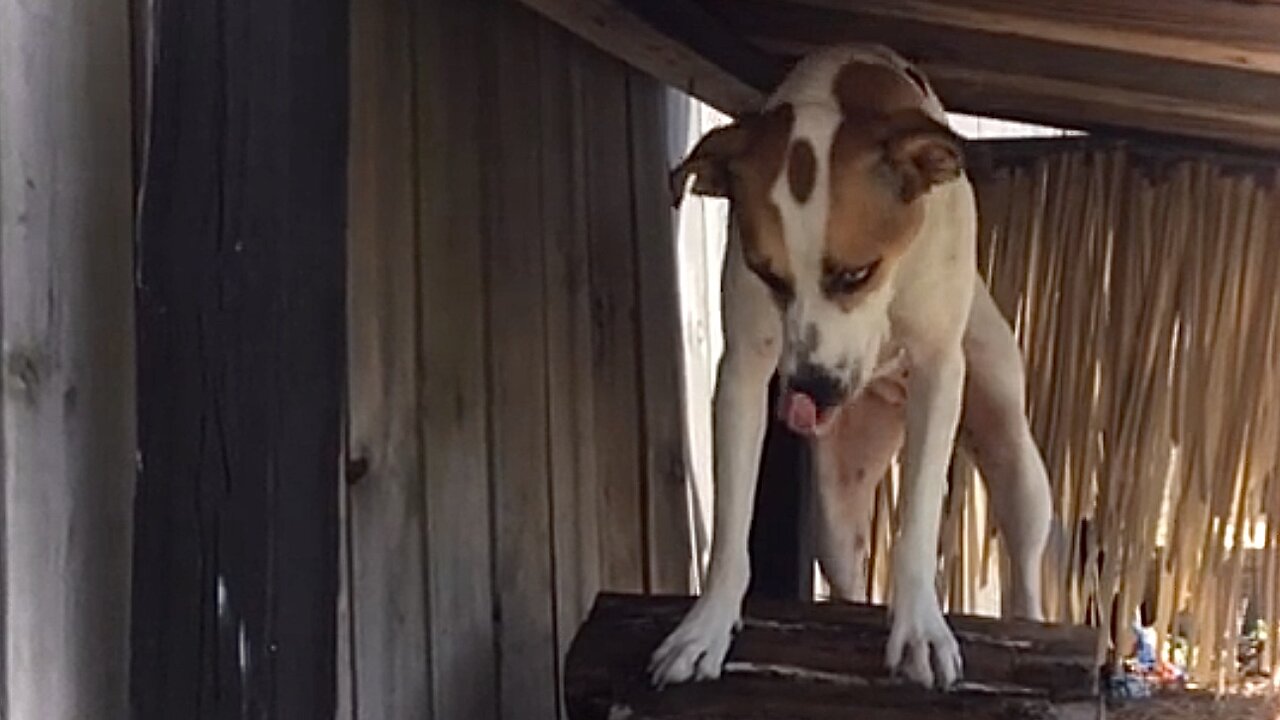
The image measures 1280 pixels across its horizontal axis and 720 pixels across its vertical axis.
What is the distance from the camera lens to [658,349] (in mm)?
3014

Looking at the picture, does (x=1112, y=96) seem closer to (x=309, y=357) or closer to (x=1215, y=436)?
(x=1215, y=436)

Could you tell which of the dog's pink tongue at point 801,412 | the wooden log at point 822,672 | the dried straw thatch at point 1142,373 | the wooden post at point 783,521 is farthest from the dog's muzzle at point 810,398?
the dried straw thatch at point 1142,373

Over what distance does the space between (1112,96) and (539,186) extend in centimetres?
103

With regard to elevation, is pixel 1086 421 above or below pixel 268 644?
above

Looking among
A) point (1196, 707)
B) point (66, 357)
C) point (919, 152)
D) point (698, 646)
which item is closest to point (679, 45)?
point (919, 152)

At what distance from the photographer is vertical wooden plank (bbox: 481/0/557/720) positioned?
2.40 meters

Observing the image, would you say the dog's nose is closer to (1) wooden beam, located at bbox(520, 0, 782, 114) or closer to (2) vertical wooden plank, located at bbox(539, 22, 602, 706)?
(2) vertical wooden plank, located at bbox(539, 22, 602, 706)

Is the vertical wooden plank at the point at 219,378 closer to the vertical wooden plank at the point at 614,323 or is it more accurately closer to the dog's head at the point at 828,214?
the dog's head at the point at 828,214

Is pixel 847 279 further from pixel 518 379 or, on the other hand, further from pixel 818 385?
pixel 518 379

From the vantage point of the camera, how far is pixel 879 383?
2.73m

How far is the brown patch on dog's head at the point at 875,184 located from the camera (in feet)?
6.66

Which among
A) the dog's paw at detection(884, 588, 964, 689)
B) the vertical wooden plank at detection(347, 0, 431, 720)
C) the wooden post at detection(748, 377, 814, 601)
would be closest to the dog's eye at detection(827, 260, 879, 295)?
the dog's paw at detection(884, 588, 964, 689)

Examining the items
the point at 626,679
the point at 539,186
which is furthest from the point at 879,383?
the point at 626,679

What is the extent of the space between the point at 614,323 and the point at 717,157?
0.74 metres
